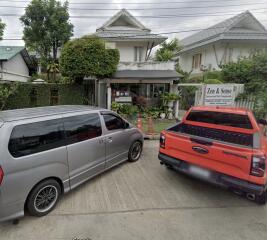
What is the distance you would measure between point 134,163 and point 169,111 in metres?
7.21

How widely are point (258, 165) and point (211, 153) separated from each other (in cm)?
68

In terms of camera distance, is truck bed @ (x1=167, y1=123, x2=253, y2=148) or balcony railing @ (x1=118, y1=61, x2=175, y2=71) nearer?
truck bed @ (x1=167, y1=123, x2=253, y2=148)

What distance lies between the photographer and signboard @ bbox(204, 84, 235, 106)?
8930 millimetres

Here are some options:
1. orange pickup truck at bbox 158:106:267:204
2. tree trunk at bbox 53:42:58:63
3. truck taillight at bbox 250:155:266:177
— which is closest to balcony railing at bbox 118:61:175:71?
orange pickup truck at bbox 158:106:267:204

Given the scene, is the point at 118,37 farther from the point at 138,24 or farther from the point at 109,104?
the point at 109,104

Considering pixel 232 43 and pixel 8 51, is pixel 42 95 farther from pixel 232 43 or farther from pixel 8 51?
pixel 232 43

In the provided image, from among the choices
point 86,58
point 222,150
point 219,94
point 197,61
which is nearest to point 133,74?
point 86,58

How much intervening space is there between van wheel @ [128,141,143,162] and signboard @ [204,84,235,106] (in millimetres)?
5203

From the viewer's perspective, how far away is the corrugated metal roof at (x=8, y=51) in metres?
17.3

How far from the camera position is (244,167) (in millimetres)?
2857

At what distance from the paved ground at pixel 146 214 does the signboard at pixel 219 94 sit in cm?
589

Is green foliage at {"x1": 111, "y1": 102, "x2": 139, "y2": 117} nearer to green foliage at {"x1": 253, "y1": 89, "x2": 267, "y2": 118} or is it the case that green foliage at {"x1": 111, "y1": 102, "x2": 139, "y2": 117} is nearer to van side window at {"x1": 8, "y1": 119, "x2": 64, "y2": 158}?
green foliage at {"x1": 253, "y1": 89, "x2": 267, "y2": 118}

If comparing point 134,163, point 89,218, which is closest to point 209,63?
point 134,163

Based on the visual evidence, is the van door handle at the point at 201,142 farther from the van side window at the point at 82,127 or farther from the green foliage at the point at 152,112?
the green foliage at the point at 152,112
